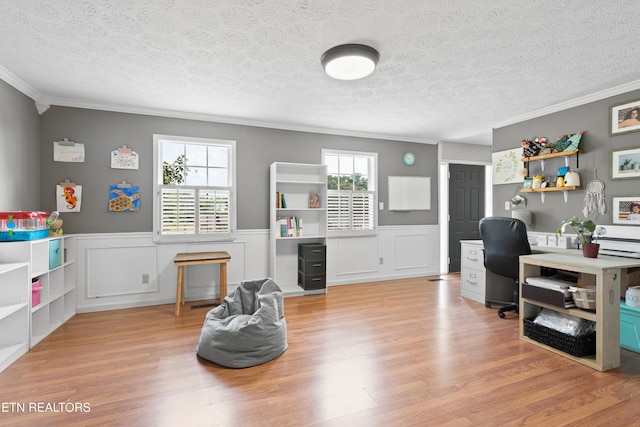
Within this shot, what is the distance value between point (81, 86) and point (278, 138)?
7.59ft

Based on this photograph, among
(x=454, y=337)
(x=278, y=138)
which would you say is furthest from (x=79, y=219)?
(x=454, y=337)

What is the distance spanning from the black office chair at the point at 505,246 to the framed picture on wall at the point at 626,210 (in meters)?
0.93

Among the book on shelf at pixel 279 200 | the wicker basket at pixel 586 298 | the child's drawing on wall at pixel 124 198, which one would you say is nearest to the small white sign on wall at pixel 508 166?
the wicker basket at pixel 586 298

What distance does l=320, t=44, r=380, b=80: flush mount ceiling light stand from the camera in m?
2.39

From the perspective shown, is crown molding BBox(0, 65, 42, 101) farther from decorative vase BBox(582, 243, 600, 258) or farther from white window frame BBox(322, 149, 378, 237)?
decorative vase BBox(582, 243, 600, 258)

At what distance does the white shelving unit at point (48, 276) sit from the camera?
259 centimetres

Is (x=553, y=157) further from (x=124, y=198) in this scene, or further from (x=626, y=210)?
(x=124, y=198)

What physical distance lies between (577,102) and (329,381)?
3.98 metres

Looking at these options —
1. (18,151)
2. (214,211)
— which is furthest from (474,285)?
(18,151)

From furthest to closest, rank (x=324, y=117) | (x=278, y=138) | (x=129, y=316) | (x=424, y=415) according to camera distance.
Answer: (x=278, y=138)
(x=324, y=117)
(x=129, y=316)
(x=424, y=415)

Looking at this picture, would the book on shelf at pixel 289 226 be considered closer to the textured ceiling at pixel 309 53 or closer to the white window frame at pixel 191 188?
the white window frame at pixel 191 188

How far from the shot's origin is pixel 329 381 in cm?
211

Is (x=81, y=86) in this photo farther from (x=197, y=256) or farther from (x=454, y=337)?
(x=454, y=337)

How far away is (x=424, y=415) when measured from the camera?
1.75 metres
